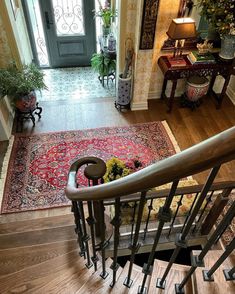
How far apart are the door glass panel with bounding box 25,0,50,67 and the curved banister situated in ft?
15.2

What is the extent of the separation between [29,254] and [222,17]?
343 cm

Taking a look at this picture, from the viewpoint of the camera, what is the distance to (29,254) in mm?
1987

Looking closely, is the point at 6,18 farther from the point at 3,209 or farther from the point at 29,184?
the point at 3,209

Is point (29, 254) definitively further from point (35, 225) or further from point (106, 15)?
point (106, 15)

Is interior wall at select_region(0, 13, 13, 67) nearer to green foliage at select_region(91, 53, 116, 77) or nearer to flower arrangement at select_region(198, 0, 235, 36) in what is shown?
green foliage at select_region(91, 53, 116, 77)

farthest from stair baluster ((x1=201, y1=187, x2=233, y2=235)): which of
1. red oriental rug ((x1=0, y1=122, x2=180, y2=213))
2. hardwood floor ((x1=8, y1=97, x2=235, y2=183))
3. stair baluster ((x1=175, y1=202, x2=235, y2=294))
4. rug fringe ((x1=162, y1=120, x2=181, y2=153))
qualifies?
hardwood floor ((x1=8, y1=97, x2=235, y2=183))

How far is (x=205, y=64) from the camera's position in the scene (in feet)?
12.0

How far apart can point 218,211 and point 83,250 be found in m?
1.03

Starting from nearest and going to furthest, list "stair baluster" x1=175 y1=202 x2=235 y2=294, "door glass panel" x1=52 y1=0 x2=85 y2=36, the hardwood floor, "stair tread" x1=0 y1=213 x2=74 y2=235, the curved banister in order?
1. the curved banister
2. "stair baluster" x1=175 y1=202 x2=235 y2=294
3. "stair tread" x1=0 y1=213 x2=74 y2=235
4. the hardwood floor
5. "door glass panel" x1=52 y1=0 x2=85 y2=36

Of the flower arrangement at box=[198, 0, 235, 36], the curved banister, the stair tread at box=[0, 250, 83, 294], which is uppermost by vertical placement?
the curved banister

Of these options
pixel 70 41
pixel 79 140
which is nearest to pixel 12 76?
pixel 79 140

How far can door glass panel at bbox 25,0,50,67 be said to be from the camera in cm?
452

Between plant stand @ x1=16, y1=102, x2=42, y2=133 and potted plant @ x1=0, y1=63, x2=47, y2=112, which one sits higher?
potted plant @ x1=0, y1=63, x2=47, y2=112

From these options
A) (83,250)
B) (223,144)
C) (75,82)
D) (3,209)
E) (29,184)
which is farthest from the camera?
(75,82)
